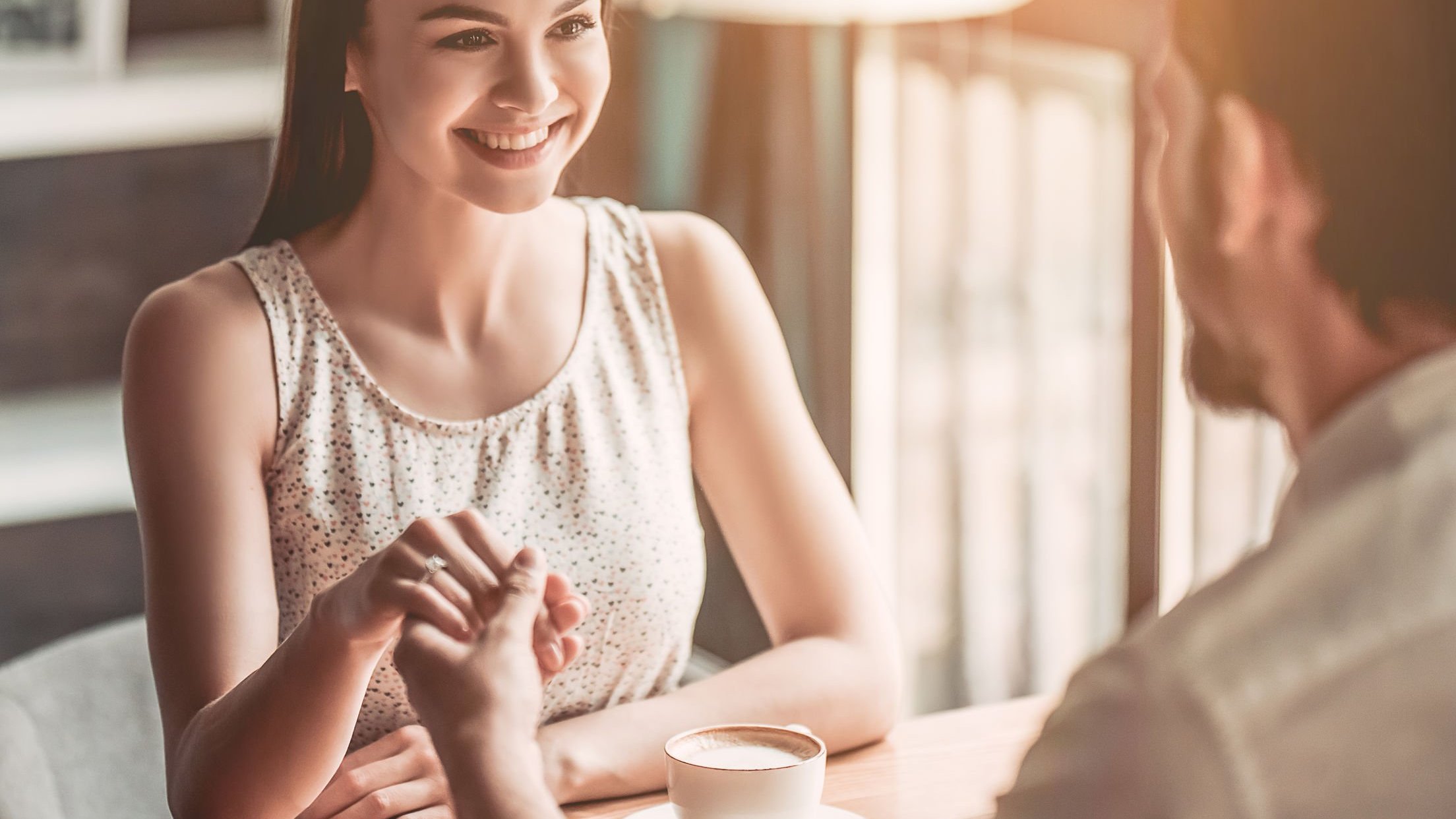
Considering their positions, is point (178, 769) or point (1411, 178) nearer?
point (1411, 178)

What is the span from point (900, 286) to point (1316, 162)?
218cm

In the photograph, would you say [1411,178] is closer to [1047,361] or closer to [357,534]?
[357,534]

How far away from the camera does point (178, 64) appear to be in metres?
2.77

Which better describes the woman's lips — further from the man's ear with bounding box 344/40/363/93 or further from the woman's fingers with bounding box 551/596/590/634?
the woman's fingers with bounding box 551/596/590/634

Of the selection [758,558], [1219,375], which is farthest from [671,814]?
[1219,375]

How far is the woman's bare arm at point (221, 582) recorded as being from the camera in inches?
41.9

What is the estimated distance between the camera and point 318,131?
1343 millimetres

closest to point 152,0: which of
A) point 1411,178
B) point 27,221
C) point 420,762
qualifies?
point 27,221

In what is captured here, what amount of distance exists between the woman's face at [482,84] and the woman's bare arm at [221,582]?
0.23m

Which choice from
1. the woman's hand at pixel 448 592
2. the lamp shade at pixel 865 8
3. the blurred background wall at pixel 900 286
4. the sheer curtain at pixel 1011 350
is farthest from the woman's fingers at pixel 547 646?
the sheer curtain at pixel 1011 350

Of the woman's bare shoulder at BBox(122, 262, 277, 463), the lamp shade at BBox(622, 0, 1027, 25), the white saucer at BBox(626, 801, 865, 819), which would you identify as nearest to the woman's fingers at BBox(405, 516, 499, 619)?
the white saucer at BBox(626, 801, 865, 819)

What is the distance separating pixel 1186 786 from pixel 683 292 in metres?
1.01

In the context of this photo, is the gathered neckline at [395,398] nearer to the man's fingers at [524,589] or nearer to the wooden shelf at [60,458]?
the man's fingers at [524,589]

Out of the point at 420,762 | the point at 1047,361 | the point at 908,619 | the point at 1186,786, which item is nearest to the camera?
the point at 1186,786
